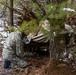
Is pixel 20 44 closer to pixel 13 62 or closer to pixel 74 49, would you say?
pixel 13 62

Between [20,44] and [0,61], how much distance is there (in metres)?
1.23

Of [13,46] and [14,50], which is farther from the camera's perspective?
[14,50]

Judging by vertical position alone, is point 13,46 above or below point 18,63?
above

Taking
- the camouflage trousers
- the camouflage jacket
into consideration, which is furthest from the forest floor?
the camouflage jacket

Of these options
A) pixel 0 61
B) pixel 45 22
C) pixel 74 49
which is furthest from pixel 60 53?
pixel 0 61

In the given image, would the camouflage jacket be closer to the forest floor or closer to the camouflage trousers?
the camouflage trousers

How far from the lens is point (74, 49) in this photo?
6262mm

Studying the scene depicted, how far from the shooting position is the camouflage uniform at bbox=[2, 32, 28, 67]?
21.1 ft

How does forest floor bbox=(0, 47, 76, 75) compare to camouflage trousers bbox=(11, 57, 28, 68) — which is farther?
camouflage trousers bbox=(11, 57, 28, 68)

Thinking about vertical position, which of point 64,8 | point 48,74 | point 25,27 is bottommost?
point 48,74

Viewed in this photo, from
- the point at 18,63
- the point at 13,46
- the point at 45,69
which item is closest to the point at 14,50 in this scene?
the point at 13,46

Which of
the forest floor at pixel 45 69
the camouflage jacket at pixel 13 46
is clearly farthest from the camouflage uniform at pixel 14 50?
the forest floor at pixel 45 69

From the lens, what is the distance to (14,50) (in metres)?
6.74

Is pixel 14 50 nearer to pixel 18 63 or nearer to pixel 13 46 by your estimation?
pixel 13 46
